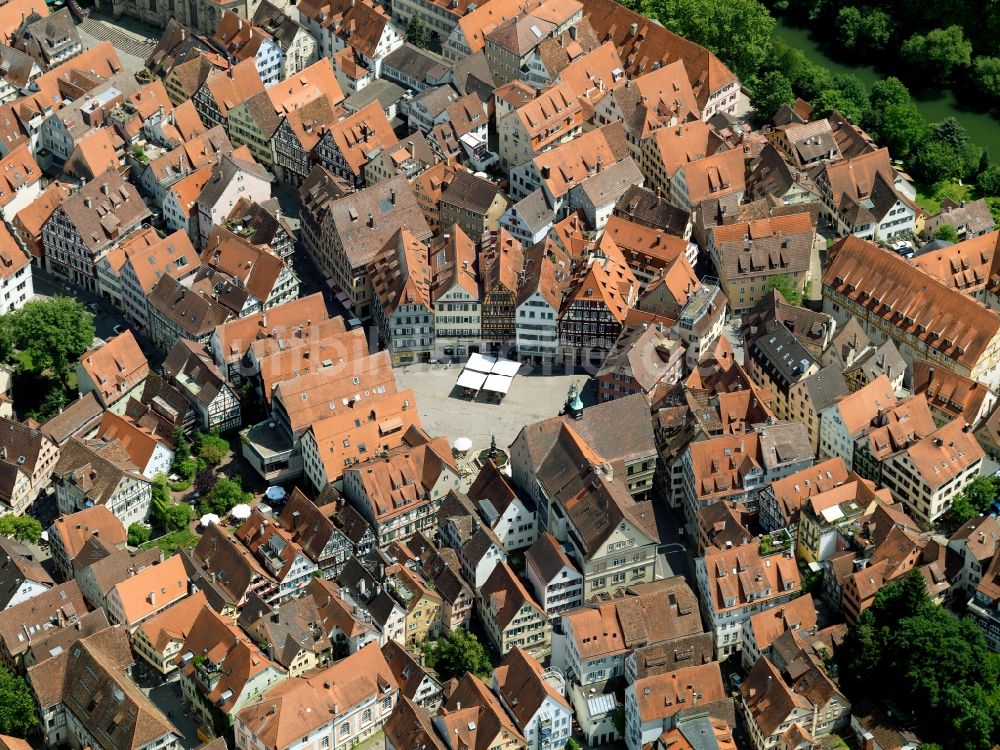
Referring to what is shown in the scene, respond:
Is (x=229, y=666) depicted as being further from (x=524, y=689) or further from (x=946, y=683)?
(x=946, y=683)

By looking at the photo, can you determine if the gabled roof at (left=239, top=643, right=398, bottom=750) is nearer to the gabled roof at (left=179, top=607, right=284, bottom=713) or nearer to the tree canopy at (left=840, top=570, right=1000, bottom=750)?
the gabled roof at (left=179, top=607, right=284, bottom=713)

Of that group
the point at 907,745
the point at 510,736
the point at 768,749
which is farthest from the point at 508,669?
the point at 907,745

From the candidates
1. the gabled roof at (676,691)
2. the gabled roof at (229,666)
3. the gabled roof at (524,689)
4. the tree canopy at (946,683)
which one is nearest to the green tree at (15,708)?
the gabled roof at (229,666)

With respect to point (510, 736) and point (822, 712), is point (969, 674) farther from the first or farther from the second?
point (510, 736)

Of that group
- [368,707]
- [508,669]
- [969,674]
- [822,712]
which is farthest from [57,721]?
[969,674]

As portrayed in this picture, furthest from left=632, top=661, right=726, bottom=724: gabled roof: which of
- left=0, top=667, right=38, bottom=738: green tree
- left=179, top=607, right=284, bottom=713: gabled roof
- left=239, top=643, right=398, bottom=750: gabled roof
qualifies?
left=0, top=667, right=38, bottom=738: green tree

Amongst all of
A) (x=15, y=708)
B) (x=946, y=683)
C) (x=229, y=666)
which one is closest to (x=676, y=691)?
(x=946, y=683)
